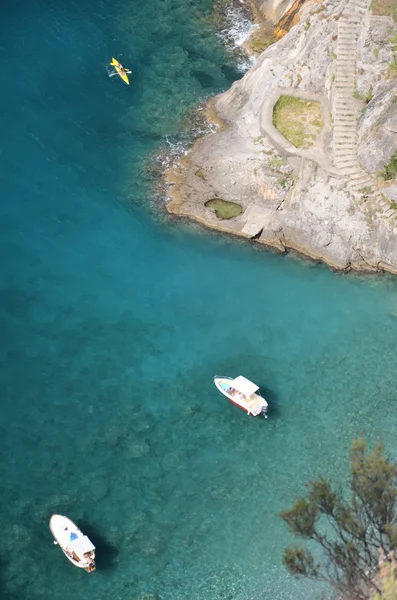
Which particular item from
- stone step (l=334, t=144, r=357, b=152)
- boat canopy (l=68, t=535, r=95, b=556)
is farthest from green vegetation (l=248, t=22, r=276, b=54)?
boat canopy (l=68, t=535, r=95, b=556)

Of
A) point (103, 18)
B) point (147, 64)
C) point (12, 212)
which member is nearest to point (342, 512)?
point (12, 212)

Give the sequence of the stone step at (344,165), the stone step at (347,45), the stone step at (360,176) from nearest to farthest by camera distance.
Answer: the stone step at (360,176), the stone step at (344,165), the stone step at (347,45)

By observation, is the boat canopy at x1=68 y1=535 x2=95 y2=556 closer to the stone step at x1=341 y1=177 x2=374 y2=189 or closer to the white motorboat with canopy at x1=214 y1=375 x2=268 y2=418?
the white motorboat with canopy at x1=214 y1=375 x2=268 y2=418

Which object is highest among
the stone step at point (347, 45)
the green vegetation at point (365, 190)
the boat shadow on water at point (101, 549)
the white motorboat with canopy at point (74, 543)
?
the stone step at point (347, 45)

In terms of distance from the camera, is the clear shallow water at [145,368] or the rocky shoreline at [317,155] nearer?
the clear shallow water at [145,368]

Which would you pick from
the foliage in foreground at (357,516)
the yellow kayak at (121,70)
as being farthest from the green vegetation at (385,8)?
the foliage in foreground at (357,516)

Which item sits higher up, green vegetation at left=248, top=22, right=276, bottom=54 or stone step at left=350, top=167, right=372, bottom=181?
green vegetation at left=248, top=22, right=276, bottom=54

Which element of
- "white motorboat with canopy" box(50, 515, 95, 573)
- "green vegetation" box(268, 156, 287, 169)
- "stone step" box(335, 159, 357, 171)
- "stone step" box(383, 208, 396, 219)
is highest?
"stone step" box(335, 159, 357, 171)

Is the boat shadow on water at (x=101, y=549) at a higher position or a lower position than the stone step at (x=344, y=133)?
lower

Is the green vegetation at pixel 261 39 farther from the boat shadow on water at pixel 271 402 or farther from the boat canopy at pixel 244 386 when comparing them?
the boat canopy at pixel 244 386
